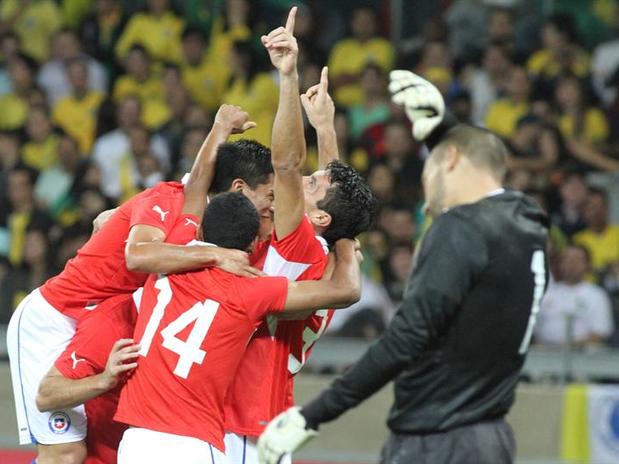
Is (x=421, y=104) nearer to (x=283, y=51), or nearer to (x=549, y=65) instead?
(x=283, y=51)

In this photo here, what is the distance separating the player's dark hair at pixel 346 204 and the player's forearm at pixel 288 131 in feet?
1.55

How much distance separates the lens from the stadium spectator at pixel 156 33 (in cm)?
1332

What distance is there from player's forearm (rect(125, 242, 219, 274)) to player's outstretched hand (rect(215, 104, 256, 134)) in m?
0.71

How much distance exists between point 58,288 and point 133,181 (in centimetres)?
614

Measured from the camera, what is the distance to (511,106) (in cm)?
1193

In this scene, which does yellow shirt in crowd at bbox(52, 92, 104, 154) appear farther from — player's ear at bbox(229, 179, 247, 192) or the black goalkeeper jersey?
the black goalkeeper jersey

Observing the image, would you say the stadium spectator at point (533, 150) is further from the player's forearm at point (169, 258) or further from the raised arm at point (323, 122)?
the player's forearm at point (169, 258)

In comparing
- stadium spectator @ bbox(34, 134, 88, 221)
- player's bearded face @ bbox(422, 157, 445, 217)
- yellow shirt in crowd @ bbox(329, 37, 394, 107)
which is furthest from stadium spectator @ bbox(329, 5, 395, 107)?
player's bearded face @ bbox(422, 157, 445, 217)

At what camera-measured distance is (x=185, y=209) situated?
5.56m

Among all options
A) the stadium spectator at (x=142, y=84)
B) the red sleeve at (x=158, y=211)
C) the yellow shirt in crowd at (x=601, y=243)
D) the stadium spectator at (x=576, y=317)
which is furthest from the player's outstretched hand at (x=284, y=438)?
the stadium spectator at (x=142, y=84)

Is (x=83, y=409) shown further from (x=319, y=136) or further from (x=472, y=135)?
(x=472, y=135)

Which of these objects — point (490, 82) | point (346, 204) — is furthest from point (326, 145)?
point (490, 82)

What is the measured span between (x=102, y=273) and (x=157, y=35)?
7.90 meters

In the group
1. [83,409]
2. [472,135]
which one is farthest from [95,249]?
[472,135]
